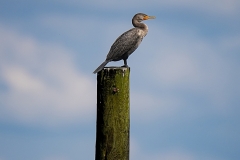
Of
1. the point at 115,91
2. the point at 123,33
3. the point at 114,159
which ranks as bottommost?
the point at 114,159

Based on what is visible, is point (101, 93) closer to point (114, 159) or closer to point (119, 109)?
point (119, 109)

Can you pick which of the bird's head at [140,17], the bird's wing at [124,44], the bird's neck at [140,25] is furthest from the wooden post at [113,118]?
the bird's head at [140,17]

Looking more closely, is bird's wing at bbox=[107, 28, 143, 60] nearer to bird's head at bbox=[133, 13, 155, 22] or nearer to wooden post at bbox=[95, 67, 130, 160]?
bird's head at bbox=[133, 13, 155, 22]

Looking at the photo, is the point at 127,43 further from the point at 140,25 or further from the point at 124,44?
the point at 140,25

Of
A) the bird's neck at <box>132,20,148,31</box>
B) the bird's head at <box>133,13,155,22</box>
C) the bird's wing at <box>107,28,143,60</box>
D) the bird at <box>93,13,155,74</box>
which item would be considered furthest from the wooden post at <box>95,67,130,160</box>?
the bird's head at <box>133,13,155,22</box>

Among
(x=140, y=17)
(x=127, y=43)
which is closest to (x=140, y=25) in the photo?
(x=140, y=17)

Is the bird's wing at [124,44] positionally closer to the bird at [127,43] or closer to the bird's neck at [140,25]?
the bird at [127,43]

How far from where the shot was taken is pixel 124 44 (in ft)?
30.6

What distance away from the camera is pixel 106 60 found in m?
8.91

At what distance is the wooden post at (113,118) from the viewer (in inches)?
227

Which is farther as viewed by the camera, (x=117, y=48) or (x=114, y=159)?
(x=117, y=48)

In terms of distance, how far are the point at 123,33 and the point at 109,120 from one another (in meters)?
4.04

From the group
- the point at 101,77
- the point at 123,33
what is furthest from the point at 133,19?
the point at 101,77

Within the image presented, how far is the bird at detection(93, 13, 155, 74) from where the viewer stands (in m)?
9.21
